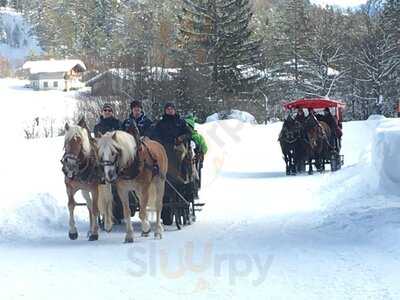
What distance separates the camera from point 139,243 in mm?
10445

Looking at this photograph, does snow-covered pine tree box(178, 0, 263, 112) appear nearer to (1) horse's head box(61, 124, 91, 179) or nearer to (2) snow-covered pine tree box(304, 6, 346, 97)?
(2) snow-covered pine tree box(304, 6, 346, 97)

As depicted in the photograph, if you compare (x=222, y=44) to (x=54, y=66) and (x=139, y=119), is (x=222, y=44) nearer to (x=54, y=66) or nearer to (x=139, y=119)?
(x=139, y=119)

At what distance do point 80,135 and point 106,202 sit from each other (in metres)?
1.38

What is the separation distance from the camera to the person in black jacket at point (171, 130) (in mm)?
12492

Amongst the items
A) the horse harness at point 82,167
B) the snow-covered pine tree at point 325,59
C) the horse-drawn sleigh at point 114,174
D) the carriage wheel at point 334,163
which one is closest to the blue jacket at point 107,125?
the horse-drawn sleigh at point 114,174

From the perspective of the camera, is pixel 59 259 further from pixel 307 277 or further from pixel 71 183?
pixel 307 277

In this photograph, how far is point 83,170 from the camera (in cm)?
1080

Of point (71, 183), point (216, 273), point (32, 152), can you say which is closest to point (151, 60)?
point (32, 152)

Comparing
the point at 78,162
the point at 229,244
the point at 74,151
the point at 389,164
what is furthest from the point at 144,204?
the point at 389,164

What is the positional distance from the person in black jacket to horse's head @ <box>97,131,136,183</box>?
1.82 metres

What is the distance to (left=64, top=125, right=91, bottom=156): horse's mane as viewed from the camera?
34.8 feet

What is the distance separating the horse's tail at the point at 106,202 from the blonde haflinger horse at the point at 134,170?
0.64m

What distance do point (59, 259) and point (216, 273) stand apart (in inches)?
91.4

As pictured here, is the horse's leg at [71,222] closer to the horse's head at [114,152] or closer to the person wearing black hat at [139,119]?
the horse's head at [114,152]
